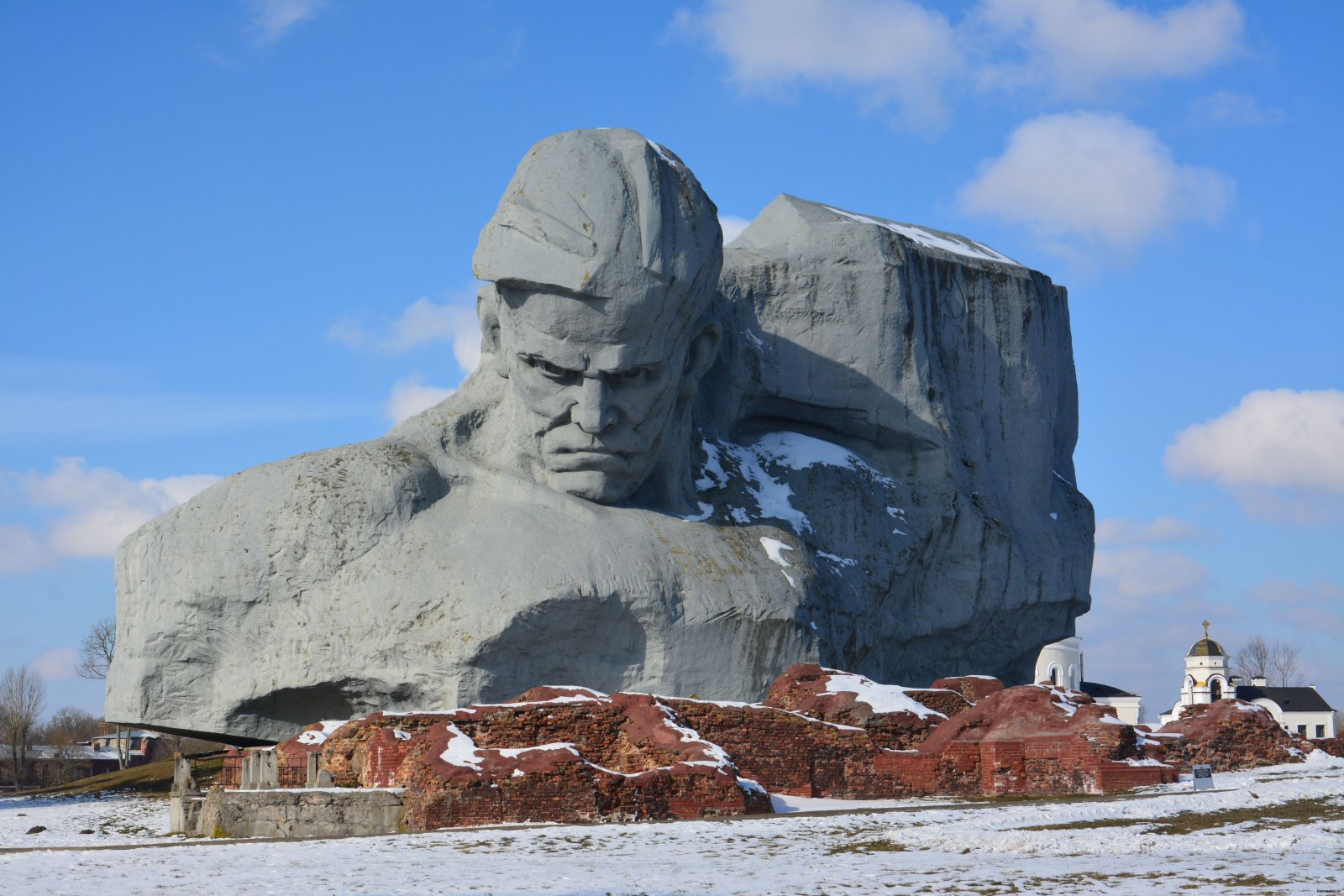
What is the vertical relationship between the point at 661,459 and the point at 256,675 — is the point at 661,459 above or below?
above

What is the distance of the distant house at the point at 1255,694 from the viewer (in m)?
48.5

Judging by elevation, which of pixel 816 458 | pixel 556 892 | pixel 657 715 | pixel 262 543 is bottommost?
pixel 556 892

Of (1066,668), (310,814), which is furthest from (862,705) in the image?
(1066,668)

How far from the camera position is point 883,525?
2548 cm

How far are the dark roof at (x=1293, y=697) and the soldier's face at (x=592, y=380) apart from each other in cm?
3197

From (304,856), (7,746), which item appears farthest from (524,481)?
(7,746)

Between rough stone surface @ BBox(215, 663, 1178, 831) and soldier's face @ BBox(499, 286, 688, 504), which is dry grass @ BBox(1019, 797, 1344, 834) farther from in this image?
soldier's face @ BBox(499, 286, 688, 504)

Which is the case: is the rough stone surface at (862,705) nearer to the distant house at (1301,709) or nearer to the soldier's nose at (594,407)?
the soldier's nose at (594,407)

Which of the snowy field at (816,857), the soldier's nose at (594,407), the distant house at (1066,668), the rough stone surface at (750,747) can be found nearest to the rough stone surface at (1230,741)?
the rough stone surface at (750,747)

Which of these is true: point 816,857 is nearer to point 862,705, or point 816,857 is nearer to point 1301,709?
point 862,705

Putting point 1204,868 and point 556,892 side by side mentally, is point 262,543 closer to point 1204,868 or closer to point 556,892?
point 556,892

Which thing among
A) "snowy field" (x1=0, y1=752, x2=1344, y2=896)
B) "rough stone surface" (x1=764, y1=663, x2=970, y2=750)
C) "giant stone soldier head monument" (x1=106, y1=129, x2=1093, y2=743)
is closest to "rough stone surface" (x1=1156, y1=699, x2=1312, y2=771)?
"rough stone surface" (x1=764, y1=663, x2=970, y2=750)

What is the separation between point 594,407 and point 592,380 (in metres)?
0.35

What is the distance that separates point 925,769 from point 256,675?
849cm
